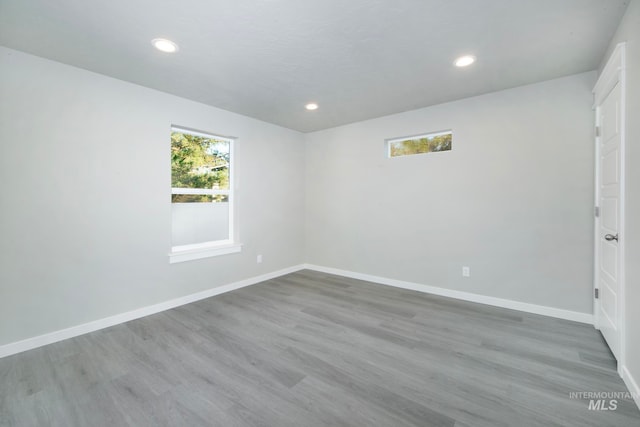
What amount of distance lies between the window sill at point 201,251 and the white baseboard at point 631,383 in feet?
13.3

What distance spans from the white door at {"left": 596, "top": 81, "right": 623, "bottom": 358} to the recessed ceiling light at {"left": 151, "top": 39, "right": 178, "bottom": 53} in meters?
3.52

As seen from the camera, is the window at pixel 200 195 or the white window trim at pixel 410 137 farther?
the white window trim at pixel 410 137

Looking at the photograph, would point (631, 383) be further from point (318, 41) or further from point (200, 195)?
point (200, 195)

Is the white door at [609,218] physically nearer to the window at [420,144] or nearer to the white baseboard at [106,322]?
the window at [420,144]

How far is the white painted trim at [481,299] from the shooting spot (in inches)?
113

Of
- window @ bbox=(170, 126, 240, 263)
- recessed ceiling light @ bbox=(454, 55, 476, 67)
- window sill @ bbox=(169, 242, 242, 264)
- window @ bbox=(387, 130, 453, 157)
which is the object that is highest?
recessed ceiling light @ bbox=(454, 55, 476, 67)

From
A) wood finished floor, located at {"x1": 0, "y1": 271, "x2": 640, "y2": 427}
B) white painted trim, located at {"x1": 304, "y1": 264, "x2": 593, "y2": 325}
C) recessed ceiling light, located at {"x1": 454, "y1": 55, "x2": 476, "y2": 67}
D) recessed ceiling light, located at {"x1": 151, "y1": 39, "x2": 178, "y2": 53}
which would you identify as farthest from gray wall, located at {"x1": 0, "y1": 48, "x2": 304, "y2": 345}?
recessed ceiling light, located at {"x1": 454, "y1": 55, "x2": 476, "y2": 67}

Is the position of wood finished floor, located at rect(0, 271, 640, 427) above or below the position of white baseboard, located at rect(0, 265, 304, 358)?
below

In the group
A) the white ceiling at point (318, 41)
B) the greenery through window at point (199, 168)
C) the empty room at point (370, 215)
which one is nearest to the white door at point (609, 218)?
the empty room at point (370, 215)

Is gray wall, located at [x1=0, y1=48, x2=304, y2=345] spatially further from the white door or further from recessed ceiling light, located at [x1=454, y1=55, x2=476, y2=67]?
the white door

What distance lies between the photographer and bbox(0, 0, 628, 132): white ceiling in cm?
187

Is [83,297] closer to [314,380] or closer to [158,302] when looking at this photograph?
[158,302]

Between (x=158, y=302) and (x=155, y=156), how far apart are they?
1717mm

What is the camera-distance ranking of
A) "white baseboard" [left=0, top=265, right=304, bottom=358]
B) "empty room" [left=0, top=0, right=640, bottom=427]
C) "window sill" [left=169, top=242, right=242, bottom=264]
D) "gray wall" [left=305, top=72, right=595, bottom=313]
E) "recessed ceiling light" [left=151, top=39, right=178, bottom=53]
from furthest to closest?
"window sill" [left=169, top=242, right=242, bottom=264] < "gray wall" [left=305, top=72, right=595, bottom=313] < "white baseboard" [left=0, top=265, right=304, bottom=358] < "recessed ceiling light" [left=151, top=39, right=178, bottom=53] < "empty room" [left=0, top=0, right=640, bottom=427]
